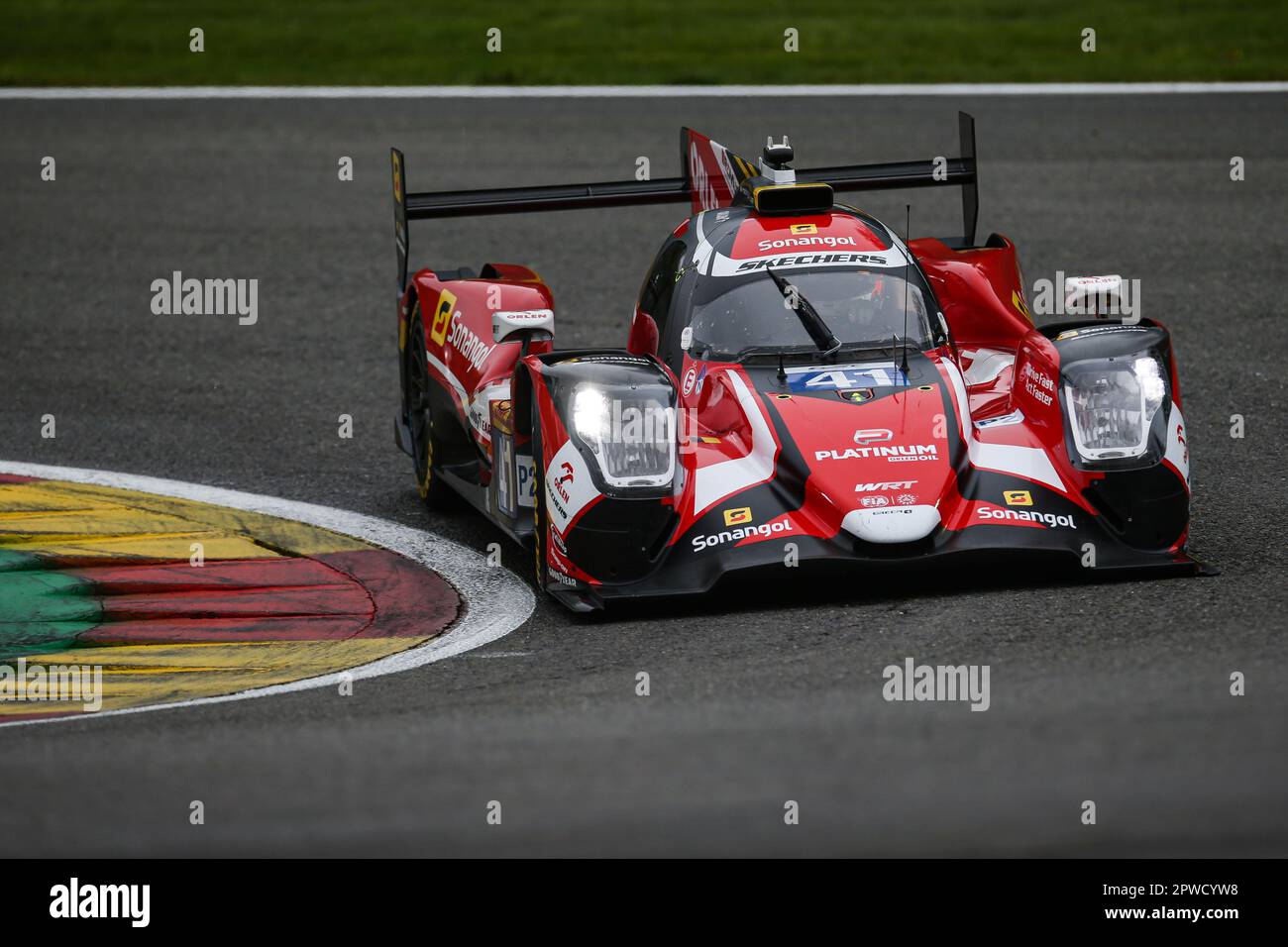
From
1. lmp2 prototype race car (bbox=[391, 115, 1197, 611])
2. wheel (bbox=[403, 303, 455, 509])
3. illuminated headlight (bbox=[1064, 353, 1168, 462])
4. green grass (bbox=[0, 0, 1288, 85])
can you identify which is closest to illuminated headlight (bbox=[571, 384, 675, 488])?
lmp2 prototype race car (bbox=[391, 115, 1197, 611])

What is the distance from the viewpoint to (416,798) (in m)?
4.80

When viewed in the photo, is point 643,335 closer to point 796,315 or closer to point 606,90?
point 796,315

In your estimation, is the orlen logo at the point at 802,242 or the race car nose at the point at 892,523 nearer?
the race car nose at the point at 892,523

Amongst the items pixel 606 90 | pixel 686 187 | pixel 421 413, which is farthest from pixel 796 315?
pixel 606 90

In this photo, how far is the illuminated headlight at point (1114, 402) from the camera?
6.69m

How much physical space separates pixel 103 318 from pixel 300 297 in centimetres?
129

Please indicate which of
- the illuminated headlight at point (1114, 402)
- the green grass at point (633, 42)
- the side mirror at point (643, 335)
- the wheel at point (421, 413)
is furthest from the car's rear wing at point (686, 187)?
the green grass at point (633, 42)

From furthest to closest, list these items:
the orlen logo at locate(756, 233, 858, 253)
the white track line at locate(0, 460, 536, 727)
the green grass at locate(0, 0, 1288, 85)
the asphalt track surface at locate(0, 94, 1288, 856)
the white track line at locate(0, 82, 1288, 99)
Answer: the green grass at locate(0, 0, 1288, 85), the white track line at locate(0, 82, 1288, 99), the orlen logo at locate(756, 233, 858, 253), the white track line at locate(0, 460, 536, 727), the asphalt track surface at locate(0, 94, 1288, 856)

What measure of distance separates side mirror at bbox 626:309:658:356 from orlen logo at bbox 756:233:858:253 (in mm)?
564

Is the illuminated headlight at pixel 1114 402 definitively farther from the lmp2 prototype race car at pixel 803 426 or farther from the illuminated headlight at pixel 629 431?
the illuminated headlight at pixel 629 431

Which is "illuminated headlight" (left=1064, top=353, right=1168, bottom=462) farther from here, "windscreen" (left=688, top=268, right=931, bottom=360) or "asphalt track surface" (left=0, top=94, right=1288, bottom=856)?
"windscreen" (left=688, top=268, right=931, bottom=360)

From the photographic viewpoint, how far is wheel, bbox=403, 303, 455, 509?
852 centimetres

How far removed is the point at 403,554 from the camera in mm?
7887

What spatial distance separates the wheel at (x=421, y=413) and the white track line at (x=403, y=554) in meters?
0.27
